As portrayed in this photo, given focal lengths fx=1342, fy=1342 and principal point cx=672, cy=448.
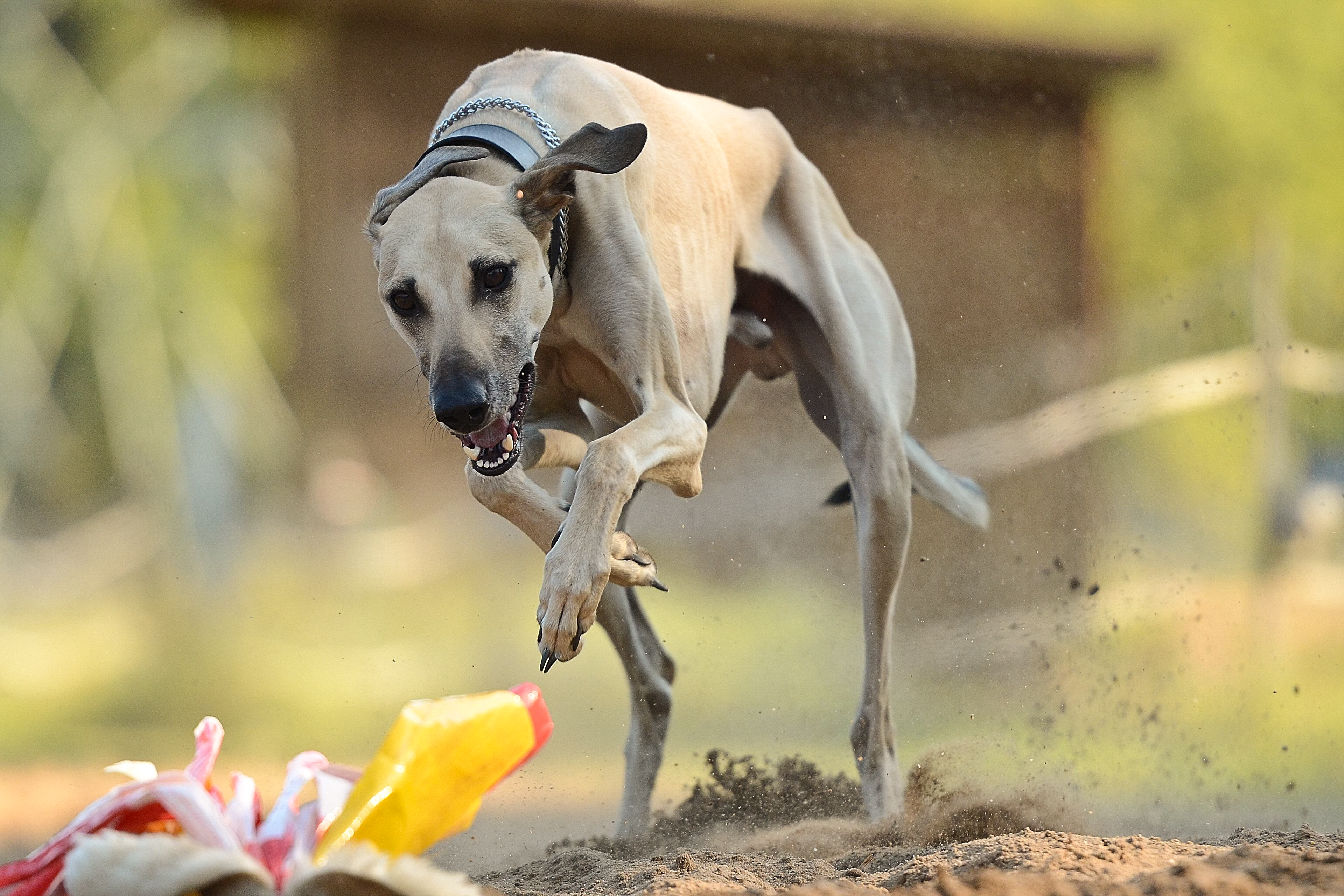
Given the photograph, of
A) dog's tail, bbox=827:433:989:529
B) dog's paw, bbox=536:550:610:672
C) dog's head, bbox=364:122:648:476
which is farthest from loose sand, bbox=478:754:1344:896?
dog's head, bbox=364:122:648:476

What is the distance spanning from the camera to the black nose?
2.64 metres

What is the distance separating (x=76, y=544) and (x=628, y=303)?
6.51 m

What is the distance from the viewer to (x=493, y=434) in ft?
9.14

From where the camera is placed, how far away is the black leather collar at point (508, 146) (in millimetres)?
2998

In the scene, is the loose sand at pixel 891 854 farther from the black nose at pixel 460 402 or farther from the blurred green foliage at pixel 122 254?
the blurred green foliage at pixel 122 254

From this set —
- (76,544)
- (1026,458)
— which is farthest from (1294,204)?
(76,544)

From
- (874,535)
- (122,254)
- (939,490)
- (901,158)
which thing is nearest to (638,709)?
(874,535)

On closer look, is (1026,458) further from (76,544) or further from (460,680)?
(76,544)

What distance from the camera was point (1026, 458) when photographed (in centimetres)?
550

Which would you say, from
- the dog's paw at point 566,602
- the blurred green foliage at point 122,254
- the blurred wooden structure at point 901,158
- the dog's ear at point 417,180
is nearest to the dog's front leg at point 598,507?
Answer: the dog's paw at point 566,602

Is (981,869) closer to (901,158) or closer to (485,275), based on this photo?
(485,275)

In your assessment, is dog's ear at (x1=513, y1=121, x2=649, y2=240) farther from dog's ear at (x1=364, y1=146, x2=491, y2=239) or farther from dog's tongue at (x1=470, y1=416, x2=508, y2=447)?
dog's tongue at (x1=470, y1=416, x2=508, y2=447)

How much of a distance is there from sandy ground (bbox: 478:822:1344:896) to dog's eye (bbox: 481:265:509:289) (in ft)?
4.10

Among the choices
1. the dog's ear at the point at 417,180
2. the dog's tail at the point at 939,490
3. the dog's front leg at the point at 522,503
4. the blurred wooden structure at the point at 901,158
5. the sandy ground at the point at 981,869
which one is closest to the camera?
the sandy ground at the point at 981,869
